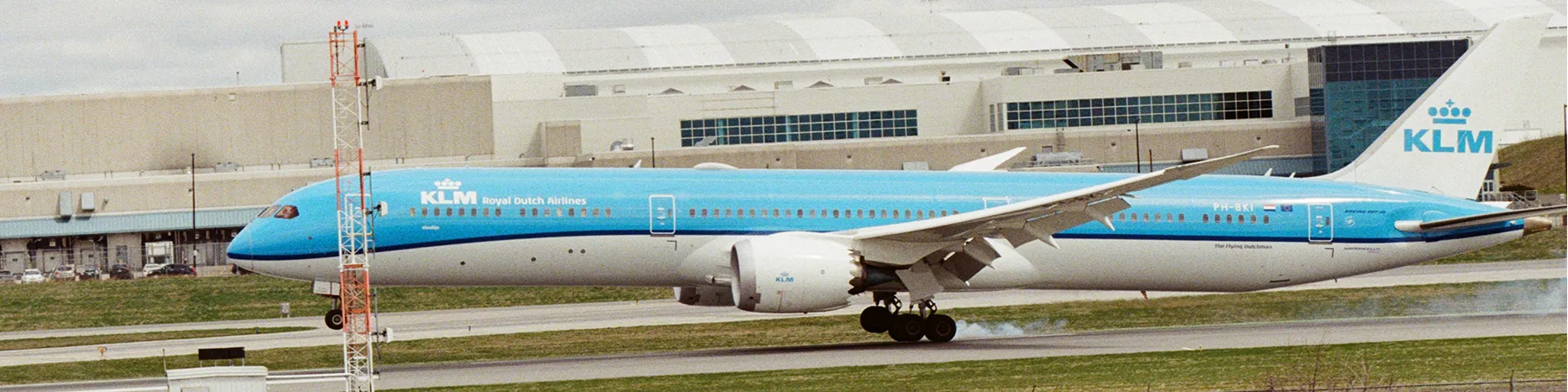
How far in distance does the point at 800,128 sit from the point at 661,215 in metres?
63.9

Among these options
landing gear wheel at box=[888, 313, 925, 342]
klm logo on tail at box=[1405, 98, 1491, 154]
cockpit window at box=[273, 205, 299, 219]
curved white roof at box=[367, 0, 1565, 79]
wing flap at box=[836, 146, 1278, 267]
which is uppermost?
curved white roof at box=[367, 0, 1565, 79]

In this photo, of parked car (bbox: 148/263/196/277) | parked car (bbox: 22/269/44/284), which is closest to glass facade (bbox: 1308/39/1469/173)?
parked car (bbox: 148/263/196/277)

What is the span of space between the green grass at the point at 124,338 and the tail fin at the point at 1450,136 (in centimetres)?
2858

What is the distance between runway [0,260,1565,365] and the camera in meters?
48.0

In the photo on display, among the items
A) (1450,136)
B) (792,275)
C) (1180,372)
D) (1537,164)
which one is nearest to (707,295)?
(792,275)

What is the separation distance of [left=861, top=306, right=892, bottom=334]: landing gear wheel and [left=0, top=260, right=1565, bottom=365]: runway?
791cm

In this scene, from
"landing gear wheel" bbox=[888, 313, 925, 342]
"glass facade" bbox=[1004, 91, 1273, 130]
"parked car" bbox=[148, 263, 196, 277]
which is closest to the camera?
"landing gear wheel" bbox=[888, 313, 925, 342]

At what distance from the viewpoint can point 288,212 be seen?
39.6 m

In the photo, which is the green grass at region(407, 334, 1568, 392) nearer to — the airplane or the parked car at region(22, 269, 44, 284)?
the airplane

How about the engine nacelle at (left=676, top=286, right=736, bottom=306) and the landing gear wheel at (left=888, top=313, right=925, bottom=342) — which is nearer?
the engine nacelle at (left=676, top=286, right=736, bottom=306)

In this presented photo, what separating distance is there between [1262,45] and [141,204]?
64.7 metres

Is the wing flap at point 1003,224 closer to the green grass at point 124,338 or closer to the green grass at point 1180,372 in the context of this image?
the green grass at point 1180,372

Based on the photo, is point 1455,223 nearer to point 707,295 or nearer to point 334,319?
point 707,295

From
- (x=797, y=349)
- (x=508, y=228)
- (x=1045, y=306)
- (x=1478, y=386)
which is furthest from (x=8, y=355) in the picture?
(x=1478, y=386)
